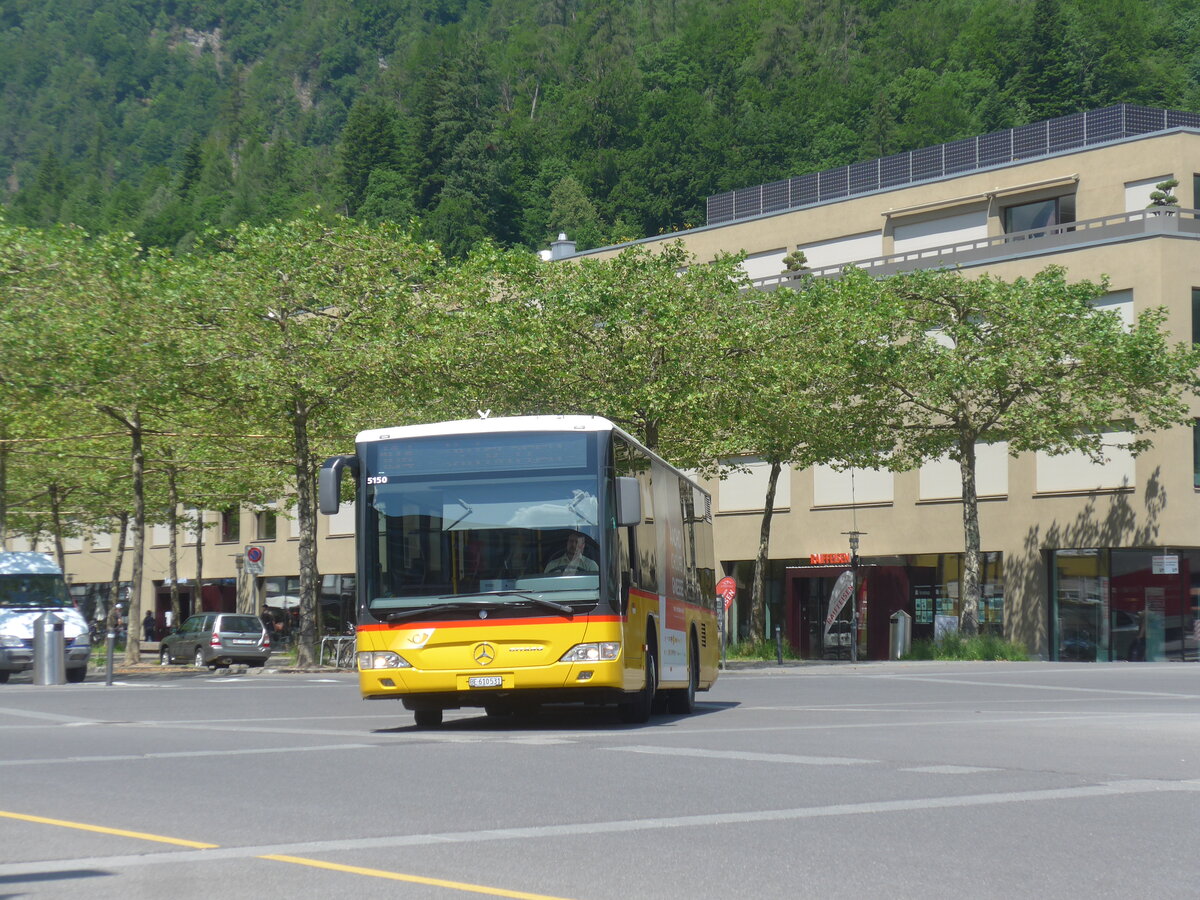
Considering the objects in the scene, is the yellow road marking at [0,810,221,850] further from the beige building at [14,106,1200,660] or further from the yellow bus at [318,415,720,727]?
the beige building at [14,106,1200,660]

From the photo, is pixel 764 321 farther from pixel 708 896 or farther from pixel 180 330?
pixel 708 896

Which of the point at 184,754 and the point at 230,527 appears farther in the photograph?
the point at 230,527

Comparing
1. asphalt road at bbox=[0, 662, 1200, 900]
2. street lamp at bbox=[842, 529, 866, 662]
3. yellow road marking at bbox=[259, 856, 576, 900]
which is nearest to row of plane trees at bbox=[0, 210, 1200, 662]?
street lamp at bbox=[842, 529, 866, 662]

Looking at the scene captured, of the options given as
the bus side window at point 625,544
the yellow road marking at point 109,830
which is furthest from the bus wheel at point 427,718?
the yellow road marking at point 109,830

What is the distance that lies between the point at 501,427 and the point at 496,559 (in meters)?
1.36

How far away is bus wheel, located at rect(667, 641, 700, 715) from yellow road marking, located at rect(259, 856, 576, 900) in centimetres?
1169

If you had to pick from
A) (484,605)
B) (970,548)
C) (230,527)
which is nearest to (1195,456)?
(970,548)

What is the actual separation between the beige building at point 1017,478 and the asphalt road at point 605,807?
26428 mm

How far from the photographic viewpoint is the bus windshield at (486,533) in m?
15.5

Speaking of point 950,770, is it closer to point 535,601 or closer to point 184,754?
point 535,601

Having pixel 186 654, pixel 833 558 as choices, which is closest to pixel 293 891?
pixel 186 654

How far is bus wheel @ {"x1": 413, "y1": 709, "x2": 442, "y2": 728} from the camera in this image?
17.0m

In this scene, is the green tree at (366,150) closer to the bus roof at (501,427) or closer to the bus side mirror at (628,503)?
the bus roof at (501,427)

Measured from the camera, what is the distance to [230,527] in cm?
7244
